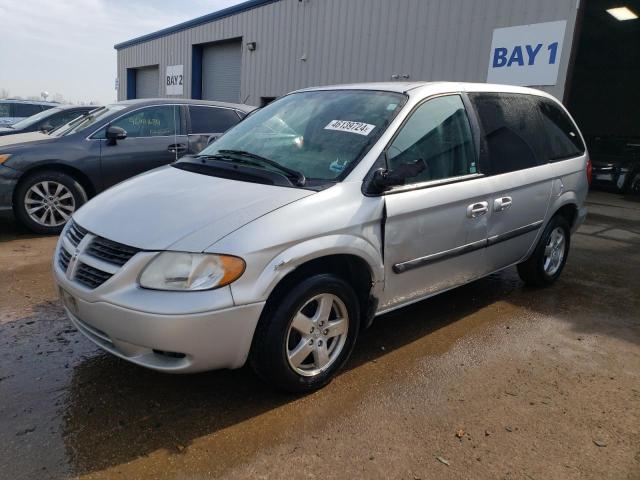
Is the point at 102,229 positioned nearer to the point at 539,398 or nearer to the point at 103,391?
the point at 103,391

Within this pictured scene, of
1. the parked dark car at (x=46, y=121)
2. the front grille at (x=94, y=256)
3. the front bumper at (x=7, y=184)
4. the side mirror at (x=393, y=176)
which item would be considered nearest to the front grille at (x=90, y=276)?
the front grille at (x=94, y=256)

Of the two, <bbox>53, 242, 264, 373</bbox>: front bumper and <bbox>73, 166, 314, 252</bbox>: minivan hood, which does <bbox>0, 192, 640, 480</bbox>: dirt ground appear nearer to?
<bbox>53, 242, 264, 373</bbox>: front bumper

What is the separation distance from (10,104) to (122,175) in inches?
429

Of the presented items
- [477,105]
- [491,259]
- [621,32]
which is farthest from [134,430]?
[621,32]

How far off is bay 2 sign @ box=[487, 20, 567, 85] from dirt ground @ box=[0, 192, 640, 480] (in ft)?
20.7

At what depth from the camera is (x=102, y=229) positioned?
266 centimetres

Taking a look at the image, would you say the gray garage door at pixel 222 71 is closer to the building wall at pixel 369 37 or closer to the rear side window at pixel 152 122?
the building wall at pixel 369 37

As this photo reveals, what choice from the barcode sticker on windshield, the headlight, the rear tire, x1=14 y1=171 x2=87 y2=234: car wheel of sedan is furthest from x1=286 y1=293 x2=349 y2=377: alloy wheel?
x1=14 y1=171 x2=87 y2=234: car wheel of sedan

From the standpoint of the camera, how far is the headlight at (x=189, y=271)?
237 centimetres

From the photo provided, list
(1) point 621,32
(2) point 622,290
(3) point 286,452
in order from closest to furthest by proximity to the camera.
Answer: (3) point 286,452 < (2) point 622,290 < (1) point 621,32

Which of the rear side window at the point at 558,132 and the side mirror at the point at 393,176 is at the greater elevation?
the rear side window at the point at 558,132

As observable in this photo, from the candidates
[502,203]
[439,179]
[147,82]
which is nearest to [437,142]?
[439,179]

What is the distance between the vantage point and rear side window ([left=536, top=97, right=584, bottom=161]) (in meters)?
4.44

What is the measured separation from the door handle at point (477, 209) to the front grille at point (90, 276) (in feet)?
7.50
